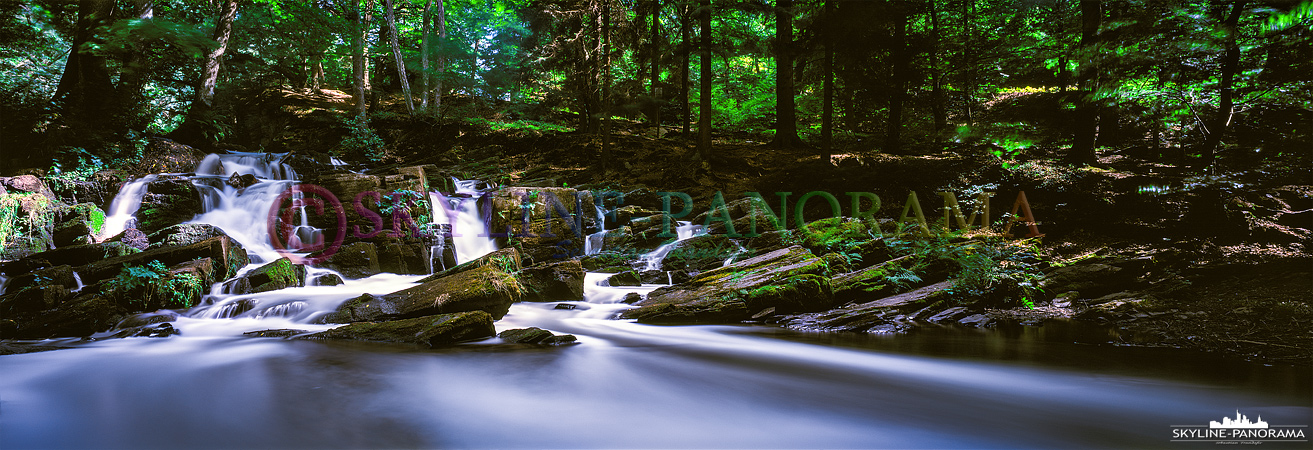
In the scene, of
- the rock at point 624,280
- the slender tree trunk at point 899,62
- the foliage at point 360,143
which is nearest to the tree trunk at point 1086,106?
the slender tree trunk at point 899,62

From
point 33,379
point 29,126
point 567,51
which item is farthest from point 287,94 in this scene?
point 33,379

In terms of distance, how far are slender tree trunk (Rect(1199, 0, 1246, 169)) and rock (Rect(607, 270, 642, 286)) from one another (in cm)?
894

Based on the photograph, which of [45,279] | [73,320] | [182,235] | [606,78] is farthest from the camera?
[606,78]

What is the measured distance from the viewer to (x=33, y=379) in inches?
→ 175

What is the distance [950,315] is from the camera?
6.73 meters

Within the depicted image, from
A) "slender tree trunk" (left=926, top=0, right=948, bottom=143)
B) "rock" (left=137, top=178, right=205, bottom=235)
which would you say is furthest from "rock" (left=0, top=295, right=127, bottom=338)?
"slender tree trunk" (left=926, top=0, right=948, bottom=143)

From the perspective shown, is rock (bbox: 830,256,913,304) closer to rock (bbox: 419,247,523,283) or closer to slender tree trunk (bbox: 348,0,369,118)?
rock (bbox: 419,247,523,283)

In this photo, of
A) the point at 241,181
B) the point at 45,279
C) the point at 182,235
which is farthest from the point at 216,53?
the point at 45,279

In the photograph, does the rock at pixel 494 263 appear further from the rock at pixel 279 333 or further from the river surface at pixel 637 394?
the river surface at pixel 637 394

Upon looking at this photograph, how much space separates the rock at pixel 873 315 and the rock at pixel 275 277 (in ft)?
27.2

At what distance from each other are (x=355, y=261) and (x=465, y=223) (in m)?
2.86

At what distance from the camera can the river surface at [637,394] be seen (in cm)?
331

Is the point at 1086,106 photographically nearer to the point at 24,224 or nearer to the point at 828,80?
the point at 828,80

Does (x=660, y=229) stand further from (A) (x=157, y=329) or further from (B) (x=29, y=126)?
(B) (x=29, y=126)
